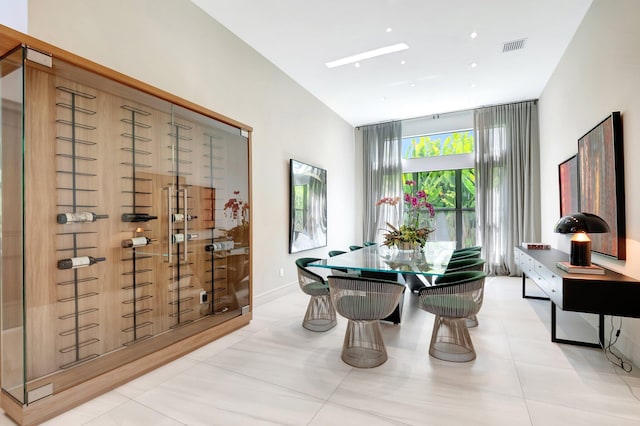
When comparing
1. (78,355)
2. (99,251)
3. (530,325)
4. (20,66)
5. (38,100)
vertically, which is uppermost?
(20,66)

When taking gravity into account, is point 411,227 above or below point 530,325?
above

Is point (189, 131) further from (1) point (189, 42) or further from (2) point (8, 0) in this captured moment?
(2) point (8, 0)

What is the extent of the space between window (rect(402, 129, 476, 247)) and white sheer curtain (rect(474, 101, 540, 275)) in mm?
296

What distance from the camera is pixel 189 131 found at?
321cm

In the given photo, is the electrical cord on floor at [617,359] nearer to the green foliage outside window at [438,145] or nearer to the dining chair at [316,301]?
the dining chair at [316,301]

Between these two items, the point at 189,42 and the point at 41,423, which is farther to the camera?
the point at 189,42

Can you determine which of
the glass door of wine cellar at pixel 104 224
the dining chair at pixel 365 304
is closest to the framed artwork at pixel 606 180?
the dining chair at pixel 365 304

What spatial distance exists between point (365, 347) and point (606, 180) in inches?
111

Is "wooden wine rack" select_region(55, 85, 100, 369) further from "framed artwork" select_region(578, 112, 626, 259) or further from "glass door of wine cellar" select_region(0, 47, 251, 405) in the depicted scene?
"framed artwork" select_region(578, 112, 626, 259)

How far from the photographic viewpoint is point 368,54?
4430mm

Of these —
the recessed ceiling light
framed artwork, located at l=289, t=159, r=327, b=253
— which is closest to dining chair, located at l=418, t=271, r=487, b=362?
framed artwork, located at l=289, t=159, r=327, b=253

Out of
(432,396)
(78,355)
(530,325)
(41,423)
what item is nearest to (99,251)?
(78,355)

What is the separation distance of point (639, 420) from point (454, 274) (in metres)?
1.46

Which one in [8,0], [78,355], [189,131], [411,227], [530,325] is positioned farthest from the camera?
[411,227]
